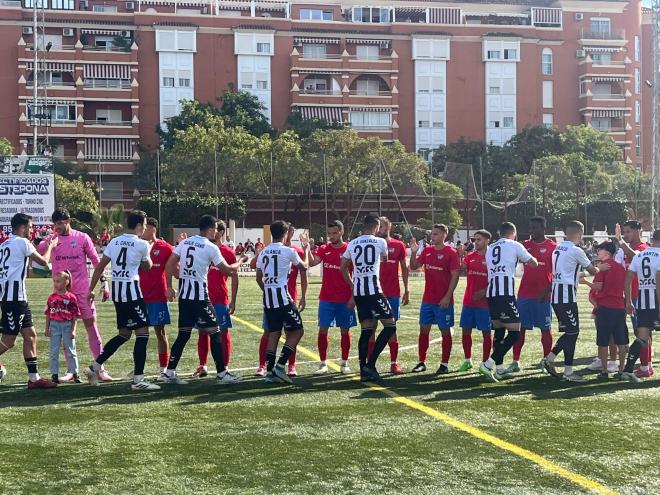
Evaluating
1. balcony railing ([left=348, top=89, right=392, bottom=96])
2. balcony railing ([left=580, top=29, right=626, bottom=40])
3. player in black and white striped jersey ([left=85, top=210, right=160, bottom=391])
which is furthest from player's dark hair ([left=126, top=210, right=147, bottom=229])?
balcony railing ([left=580, top=29, right=626, bottom=40])

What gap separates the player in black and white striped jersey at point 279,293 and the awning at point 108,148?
224 feet

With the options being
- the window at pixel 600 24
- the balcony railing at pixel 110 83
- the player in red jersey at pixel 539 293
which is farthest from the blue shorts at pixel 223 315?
the window at pixel 600 24

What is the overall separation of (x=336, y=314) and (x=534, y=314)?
2.65 meters

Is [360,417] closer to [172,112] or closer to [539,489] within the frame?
[539,489]

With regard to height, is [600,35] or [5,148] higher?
[600,35]

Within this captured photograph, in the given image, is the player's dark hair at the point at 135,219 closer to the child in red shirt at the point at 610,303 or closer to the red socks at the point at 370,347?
the red socks at the point at 370,347

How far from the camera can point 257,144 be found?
65750mm

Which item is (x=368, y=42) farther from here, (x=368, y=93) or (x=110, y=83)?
(x=110, y=83)

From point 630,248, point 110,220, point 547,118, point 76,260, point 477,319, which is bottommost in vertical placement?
point 477,319

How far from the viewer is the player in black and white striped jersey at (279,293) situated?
1148cm

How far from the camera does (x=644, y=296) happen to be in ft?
39.3

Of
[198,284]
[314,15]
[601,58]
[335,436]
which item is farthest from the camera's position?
[601,58]

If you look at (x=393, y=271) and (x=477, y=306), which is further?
(x=393, y=271)

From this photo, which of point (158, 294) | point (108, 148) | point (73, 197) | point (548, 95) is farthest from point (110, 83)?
point (158, 294)
